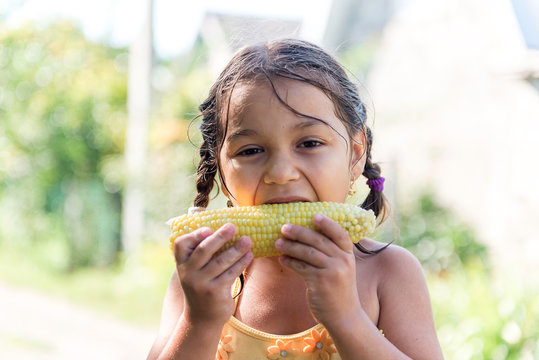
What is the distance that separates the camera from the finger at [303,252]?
1879 mm

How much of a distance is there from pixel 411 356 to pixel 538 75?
489 centimetres

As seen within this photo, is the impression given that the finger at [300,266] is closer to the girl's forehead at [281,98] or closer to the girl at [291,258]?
the girl at [291,258]

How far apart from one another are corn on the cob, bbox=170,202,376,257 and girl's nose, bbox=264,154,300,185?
8 cm

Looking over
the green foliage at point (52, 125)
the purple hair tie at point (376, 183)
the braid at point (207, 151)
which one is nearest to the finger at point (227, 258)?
the braid at point (207, 151)

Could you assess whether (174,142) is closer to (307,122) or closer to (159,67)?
(159,67)

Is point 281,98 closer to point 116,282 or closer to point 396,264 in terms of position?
point 396,264

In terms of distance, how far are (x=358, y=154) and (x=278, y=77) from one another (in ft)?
1.59

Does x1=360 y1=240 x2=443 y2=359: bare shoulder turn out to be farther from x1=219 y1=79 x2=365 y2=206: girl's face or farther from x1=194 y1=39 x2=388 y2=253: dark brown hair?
x1=194 y1=39 x2=388 y2=253: dark brown hair

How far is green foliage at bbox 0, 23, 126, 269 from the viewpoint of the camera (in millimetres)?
15898

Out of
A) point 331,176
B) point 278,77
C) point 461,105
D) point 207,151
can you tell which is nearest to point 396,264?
point 331,176

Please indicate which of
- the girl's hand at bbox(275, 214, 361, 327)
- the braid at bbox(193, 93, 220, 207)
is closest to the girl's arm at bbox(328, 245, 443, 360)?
the girl's hand at bbox(275, 214, 361, 327)

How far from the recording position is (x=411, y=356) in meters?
2.12

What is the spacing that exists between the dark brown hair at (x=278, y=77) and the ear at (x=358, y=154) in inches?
1.2

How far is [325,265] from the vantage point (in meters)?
1.88
